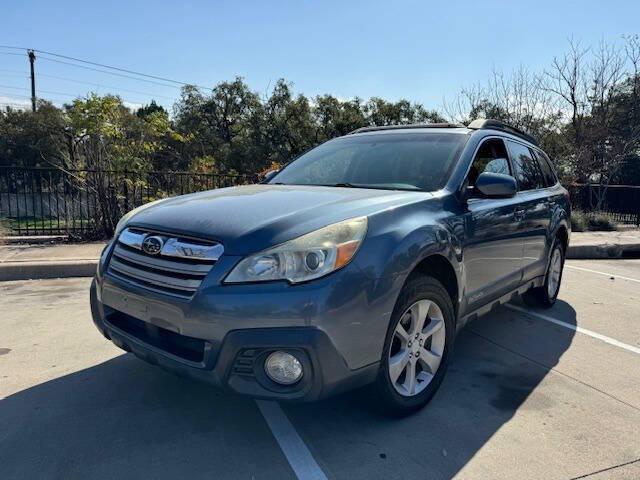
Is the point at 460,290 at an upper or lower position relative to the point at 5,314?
upper

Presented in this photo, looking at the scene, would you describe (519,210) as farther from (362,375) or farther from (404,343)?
(362,375)

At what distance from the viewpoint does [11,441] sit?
2613mm

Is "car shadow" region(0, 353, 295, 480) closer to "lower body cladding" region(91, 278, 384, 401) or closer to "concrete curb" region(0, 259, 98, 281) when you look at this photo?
"lower body cladding" region(91, 278, 384, 401)

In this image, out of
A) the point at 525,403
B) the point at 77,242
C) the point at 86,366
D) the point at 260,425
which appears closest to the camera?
the point at 260,425

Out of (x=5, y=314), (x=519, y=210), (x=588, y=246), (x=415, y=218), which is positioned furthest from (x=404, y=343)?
(x=588, y=246)

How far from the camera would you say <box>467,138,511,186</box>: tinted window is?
366 centimetres

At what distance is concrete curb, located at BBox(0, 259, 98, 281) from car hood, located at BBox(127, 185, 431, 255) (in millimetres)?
4120

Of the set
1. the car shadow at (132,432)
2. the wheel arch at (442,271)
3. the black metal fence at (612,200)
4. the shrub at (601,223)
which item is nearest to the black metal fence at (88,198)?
the car shadow at (132,432)

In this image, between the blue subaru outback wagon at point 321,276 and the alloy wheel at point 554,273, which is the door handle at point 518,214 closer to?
the blue subaru outback wagon at point 321,276

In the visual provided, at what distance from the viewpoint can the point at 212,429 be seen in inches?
108

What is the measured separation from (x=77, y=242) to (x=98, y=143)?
70.3 inches

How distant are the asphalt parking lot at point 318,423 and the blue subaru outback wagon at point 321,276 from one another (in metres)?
0.32

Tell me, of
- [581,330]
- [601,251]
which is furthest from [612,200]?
[581,330]

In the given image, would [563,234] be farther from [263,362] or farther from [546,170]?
[263,362]
